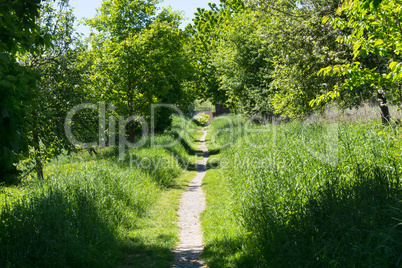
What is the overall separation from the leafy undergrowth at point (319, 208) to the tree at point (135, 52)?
8.99m

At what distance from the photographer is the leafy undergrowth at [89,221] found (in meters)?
5.18

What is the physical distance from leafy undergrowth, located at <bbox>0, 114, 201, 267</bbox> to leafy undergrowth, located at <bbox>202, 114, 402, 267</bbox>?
54.1 inches

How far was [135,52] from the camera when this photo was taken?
49.5 feet

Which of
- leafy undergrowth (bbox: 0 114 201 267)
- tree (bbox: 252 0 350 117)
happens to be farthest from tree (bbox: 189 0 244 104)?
leafy undergrowth (bbox: 0 114 201 267)

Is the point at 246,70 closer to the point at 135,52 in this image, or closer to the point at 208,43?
the point at 135,52

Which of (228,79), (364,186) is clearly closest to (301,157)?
(364,186)

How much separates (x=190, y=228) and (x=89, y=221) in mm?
2898

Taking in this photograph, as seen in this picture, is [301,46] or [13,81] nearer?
[13,81]

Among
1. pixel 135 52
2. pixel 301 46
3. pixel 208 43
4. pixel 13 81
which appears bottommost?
pixel 13 81

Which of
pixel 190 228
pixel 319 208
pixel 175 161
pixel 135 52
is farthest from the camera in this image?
pixel 175 161

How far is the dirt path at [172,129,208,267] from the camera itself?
6.48 m

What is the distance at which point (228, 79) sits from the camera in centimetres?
2211

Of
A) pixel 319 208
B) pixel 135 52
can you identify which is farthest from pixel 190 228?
pixel 135 52

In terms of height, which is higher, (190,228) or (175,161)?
(175,161)
